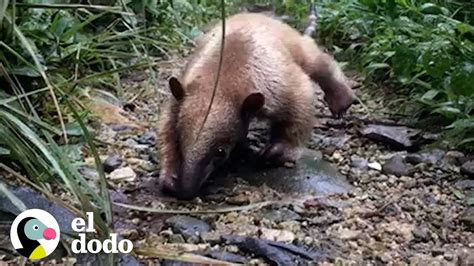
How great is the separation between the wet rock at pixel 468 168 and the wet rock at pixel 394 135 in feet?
1.16

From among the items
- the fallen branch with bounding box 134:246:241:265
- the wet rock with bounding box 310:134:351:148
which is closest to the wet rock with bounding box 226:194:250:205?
the fallen branch with bounding box 134:246:241:265

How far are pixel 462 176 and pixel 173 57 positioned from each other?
190 cm

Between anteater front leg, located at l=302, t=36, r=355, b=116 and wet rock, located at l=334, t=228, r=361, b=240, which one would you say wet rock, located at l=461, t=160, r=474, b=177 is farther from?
anteater front leg, located at l=302, t=36, r=355, b=116

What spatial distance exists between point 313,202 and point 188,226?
486 mm

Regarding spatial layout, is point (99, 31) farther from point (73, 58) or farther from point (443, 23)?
point (443, 23)

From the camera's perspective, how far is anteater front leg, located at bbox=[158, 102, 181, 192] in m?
2.86

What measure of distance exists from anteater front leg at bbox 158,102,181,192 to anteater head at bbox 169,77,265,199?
0.05 meters

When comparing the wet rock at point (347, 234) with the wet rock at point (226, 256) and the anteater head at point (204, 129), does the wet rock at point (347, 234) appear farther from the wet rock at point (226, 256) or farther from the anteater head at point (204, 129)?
the anteater head at point (204, 129)

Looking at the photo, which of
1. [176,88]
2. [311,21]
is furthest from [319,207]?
[311,21]

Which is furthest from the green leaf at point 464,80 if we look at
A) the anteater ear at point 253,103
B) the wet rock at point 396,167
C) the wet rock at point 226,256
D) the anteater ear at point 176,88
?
the wet rock at point 226,256

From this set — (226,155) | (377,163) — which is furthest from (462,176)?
(226,155)

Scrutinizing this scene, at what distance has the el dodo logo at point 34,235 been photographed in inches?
74.9

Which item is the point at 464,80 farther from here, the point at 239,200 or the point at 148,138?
the point at 148,138

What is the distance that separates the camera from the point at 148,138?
11.0 feet
